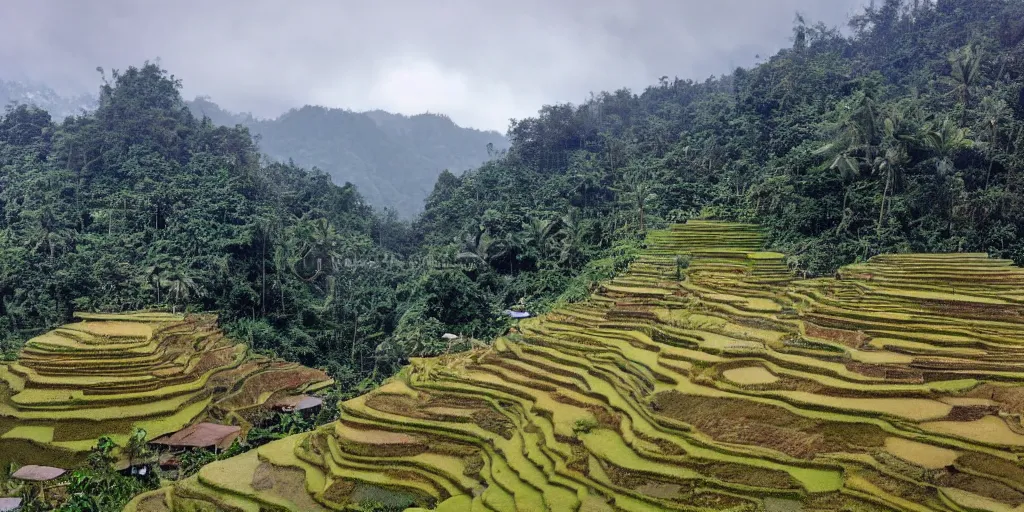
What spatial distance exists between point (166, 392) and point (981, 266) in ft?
77.7

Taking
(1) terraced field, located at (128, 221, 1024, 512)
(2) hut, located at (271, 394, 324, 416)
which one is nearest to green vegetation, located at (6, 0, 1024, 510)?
(1) terraced field, located at (128, 221, 1024, 512)

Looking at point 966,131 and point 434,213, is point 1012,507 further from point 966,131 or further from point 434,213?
point 434,213

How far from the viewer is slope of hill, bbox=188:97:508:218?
92.6 metres

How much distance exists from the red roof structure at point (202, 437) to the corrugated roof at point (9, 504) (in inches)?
134

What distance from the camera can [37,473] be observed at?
52.1ft

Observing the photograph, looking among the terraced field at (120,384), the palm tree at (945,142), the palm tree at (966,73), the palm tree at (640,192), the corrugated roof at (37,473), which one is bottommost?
the corrugated roof at (37,473)

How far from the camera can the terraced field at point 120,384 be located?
58.6 feet

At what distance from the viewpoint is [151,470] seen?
56.1 feet

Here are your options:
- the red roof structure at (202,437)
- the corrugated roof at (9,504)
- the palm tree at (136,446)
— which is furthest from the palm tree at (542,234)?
the corrugated roof at (9,504)

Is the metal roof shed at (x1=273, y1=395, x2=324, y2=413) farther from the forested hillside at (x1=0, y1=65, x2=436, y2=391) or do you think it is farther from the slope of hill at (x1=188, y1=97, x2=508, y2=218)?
the slope of hill at (x1=188, y1=97, x2=508, y2=218)

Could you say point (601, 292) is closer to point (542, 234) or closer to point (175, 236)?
point (542, 234)

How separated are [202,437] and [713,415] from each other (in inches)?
549

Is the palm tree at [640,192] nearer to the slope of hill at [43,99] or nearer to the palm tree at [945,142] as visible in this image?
the palm tree at [945,142]

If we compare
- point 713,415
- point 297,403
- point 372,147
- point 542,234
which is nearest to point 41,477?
point 297,403
